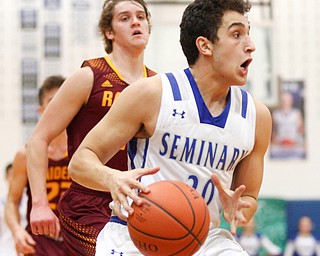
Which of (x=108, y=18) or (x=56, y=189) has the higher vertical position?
(x=108, y=18)

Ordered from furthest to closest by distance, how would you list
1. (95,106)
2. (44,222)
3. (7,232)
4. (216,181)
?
(7,232)
(95,106)
(44,222)
(216,181)

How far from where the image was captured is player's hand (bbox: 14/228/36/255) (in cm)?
570

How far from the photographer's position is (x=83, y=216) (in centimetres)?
444

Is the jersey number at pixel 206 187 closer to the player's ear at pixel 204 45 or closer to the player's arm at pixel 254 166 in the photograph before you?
the player's arm at pixel 254 166

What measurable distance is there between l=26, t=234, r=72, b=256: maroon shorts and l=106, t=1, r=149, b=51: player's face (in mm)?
1837

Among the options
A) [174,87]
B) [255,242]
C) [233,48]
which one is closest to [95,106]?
[174,87]

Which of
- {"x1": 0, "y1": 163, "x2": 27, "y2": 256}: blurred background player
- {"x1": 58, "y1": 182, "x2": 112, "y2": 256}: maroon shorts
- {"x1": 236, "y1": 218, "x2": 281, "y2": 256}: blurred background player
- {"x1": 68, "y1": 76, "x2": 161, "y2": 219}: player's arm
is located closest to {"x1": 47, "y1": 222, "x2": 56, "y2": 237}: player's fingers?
{"x1": 58, "y1": 182, "x2": 112, "y2": 256}: maroon shorts

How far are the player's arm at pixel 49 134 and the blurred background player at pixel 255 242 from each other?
686 cm

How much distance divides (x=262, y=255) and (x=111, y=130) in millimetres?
7892

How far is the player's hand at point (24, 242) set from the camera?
5695 millimetres

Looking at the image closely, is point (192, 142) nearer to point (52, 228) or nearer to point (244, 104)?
point (244, 104)

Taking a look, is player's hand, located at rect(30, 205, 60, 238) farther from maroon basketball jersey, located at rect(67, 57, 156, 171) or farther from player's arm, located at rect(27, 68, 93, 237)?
maroon basketball jersey, located at rect(67, 57, 156, 171)

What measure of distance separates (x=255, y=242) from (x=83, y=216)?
6965 millimetres

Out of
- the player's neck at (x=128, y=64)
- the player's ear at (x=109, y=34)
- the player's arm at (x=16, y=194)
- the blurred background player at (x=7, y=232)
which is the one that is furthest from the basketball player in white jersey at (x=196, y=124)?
the blurred background player at (x=7, y=232)
